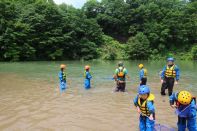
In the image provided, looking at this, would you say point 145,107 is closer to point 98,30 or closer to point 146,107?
point 146,107

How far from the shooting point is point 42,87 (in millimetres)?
18828

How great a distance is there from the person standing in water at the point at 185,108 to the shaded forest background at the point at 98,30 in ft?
148

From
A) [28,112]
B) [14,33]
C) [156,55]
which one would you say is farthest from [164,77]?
[156,55]

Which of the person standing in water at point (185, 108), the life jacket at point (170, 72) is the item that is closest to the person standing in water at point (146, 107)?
the person standing in water at point (185, 108)

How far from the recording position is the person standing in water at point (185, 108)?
26.5 feet

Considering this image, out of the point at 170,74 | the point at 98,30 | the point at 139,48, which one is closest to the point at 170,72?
the point at 170,74

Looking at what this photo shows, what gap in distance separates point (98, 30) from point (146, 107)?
54.8 meters

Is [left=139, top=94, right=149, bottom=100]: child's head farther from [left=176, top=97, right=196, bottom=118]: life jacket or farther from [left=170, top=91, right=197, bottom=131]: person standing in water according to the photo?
[left=176, top=97, right=196, bottom=118]: life jacket

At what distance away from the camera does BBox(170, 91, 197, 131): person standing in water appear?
318 inches

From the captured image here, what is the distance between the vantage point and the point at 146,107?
8305mm

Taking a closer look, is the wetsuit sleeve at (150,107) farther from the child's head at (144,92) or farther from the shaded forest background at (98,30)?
the shaded forest background at (98,30)

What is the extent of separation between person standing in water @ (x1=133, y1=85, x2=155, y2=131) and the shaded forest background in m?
44.8

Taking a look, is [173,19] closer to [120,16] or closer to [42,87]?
[120,16]

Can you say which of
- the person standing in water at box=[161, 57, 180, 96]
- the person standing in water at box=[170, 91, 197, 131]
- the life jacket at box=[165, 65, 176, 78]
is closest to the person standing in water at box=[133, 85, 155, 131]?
the person standing in water at box=[170, 91, 197, 131]
